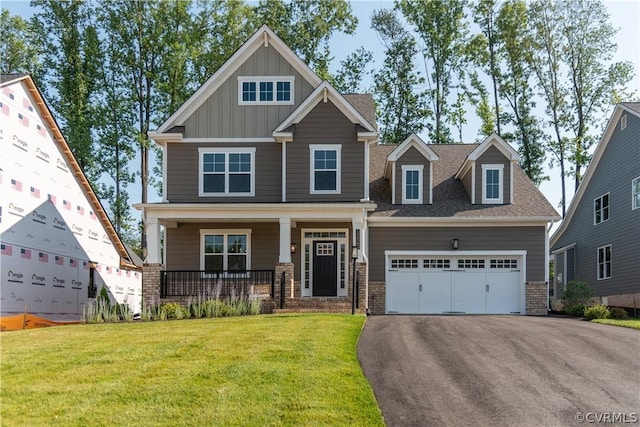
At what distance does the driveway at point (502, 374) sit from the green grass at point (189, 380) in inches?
21.3

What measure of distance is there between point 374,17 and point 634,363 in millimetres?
27738

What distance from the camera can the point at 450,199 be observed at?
22.6m

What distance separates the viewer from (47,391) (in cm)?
844

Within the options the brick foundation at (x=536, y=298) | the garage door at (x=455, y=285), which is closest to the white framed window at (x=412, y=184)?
the garage door at (x=455, y=285)

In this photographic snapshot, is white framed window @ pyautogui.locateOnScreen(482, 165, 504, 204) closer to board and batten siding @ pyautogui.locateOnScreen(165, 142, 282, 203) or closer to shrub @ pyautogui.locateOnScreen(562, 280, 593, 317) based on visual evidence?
shrub @ pyautogui.locateOnScreen(562, 280, 593, 317)

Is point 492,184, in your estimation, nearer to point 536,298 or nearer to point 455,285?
point 455,285

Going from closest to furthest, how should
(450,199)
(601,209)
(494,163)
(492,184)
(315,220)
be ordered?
(315,220)
(494,163)
(492,184)
(450,199)
(601,209)

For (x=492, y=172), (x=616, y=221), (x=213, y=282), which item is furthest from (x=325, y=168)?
(x=616, y=221)

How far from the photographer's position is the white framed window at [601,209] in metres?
23.0

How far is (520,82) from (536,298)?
50.9 feet

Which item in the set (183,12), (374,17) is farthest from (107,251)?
(374,17)

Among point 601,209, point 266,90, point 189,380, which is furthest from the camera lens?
point 601,209

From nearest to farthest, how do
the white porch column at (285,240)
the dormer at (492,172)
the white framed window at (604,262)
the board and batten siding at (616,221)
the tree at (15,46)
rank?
1. the white porch column at (285,240)
2. the board and batten siding at (616,221)
3. the dormer at (492,172)
4. the white framed window at (604,262)
5. the tree at (15,46)

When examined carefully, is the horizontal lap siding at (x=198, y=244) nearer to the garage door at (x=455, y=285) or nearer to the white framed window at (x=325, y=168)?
the white framed window at (x=325, y=168)
